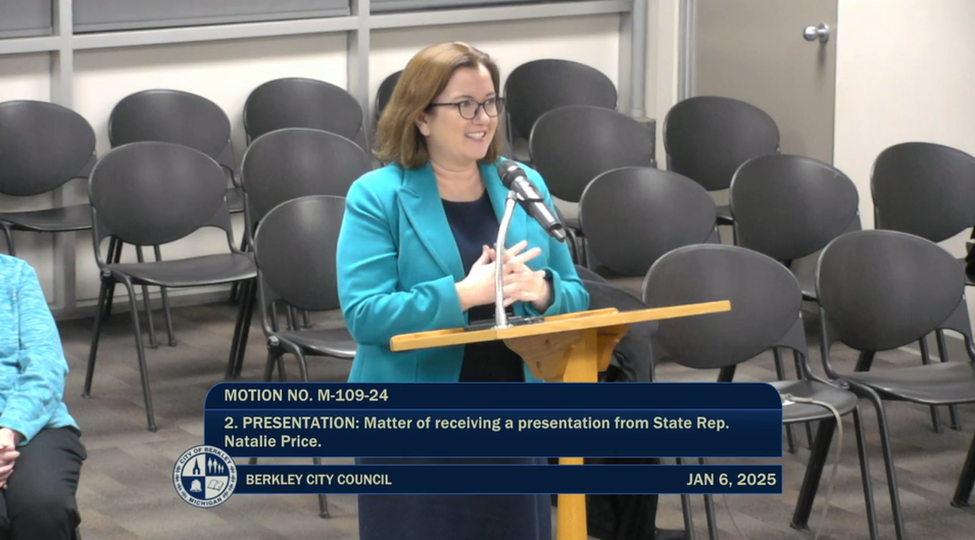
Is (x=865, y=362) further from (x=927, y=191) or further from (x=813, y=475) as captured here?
(x=927, y=191)

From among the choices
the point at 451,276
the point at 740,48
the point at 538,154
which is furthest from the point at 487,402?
the point at 740,48

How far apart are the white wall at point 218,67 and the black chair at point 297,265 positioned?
205 centimetres

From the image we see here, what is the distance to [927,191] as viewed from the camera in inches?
214

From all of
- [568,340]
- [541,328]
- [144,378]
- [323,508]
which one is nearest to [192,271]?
[144,378]

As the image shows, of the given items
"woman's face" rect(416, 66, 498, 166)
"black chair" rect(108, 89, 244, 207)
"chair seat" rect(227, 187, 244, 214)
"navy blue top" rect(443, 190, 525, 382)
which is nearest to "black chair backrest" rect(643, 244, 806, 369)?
"navy blue top" rect(443, 190, 525, 382)

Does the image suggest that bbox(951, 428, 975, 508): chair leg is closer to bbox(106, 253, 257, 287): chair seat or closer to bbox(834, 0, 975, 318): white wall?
bbox(834, 0, 975, 318): white wall

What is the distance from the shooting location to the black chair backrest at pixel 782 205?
17.2ft

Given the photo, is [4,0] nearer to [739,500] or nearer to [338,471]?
[739,500]

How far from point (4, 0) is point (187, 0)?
0.80m

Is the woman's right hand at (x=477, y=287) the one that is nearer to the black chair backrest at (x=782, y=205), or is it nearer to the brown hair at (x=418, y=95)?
the brown hair at (x=418, y=95)

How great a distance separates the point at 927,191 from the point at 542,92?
212 cm

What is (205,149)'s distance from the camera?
6.22 m

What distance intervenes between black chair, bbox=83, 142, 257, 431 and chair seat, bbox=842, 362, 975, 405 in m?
2.28

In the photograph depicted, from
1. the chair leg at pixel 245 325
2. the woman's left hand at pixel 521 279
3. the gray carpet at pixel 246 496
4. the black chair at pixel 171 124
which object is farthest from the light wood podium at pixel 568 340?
the black chair at pixel 171 124
